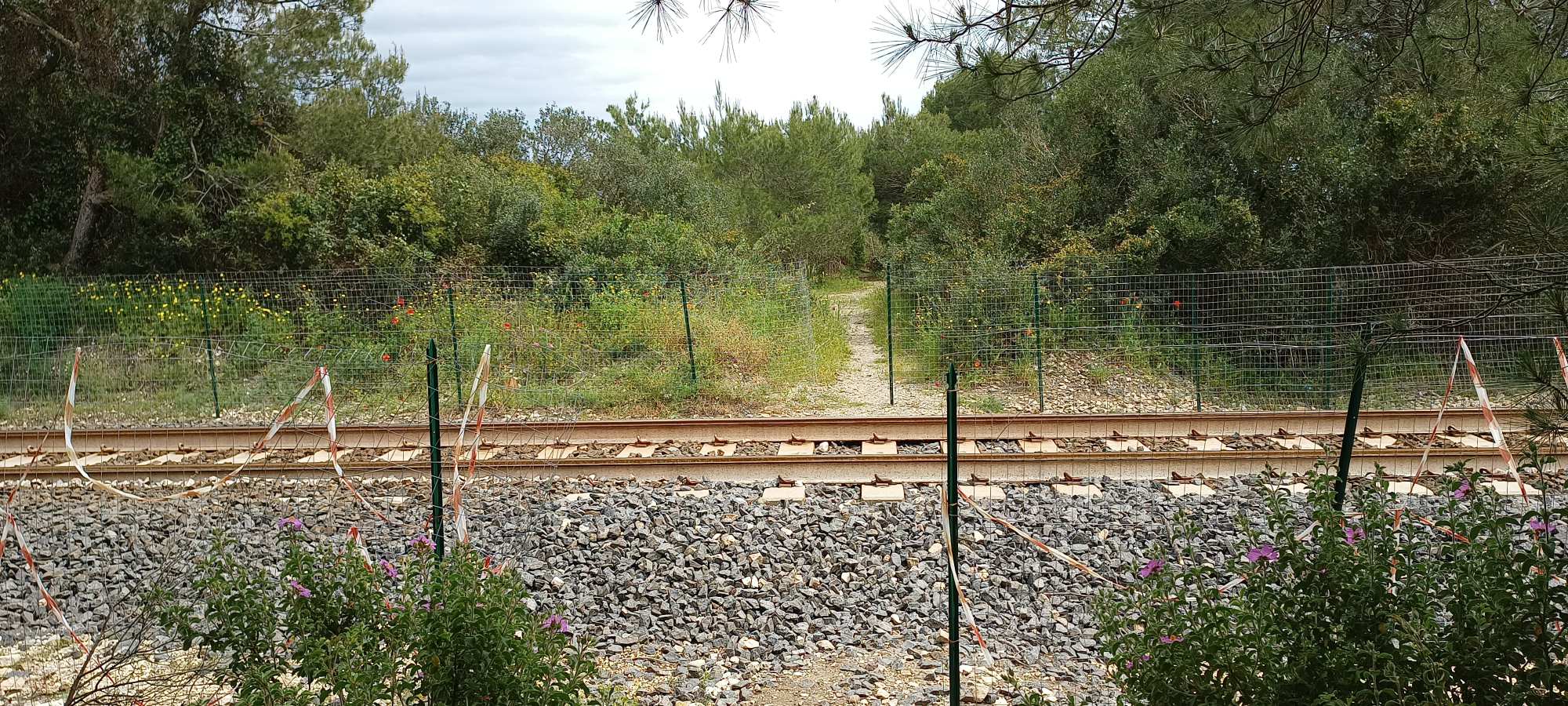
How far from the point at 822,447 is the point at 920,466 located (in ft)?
4.34

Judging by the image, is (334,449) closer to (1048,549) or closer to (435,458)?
(435,458)

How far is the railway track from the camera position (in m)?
7.94

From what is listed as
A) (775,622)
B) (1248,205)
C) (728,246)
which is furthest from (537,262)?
(775,622)

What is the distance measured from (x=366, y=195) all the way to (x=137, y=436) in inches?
303

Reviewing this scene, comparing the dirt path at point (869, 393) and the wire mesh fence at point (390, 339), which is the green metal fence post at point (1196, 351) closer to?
the dirt path at point (869, 393)

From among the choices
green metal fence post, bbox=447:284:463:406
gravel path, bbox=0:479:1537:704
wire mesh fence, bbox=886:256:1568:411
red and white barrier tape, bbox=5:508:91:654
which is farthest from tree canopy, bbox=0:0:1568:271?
red and white barrier tape, bbox=5:508:91:654

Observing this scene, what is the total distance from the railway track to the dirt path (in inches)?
67.4

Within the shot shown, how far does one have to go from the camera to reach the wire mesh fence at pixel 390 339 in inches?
462

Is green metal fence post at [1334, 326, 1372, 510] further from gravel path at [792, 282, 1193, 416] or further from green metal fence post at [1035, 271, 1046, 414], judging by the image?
gravel path at [792, 282, 1193, 416]

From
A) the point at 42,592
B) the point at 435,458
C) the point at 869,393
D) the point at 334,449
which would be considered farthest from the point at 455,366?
the point at 435,458

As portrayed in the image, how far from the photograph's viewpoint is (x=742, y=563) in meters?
6.25

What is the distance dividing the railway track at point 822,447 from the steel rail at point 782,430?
0.02 metres

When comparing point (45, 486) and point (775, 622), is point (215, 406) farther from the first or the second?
point (775, 622)

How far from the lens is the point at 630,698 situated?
450 centimetres
